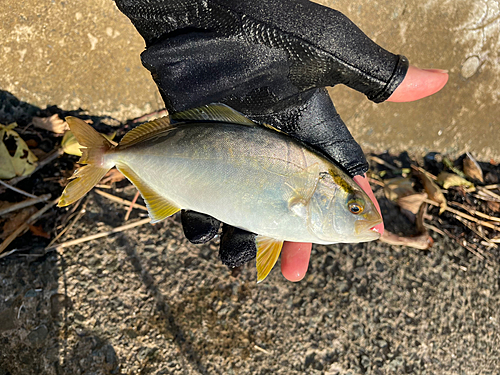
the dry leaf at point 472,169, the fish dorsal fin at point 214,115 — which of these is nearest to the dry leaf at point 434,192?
the dry leaf at point 472,169

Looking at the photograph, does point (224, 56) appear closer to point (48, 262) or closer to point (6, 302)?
point (48, 262)

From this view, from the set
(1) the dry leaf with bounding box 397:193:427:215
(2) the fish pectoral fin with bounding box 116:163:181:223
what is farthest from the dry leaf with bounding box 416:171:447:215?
(2) the fish pectoral fin with bounding box 116:163:181:223

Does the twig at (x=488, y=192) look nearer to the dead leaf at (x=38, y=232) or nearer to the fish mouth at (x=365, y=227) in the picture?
the fish mouth at (x=365, y=227)

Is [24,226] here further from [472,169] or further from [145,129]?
[472,169]

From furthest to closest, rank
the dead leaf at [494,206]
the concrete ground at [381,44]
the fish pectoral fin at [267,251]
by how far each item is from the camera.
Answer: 1. the dead leaf at [494,206]
2. the concrete ground at [381,44]
3. the fish pectoral fin at [267,251]

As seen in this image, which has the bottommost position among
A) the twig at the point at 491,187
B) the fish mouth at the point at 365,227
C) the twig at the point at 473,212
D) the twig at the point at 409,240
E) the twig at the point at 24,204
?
the twig at the point at 24,204

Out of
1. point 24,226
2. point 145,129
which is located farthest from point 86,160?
point 24,226

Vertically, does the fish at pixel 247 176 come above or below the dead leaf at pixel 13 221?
above
